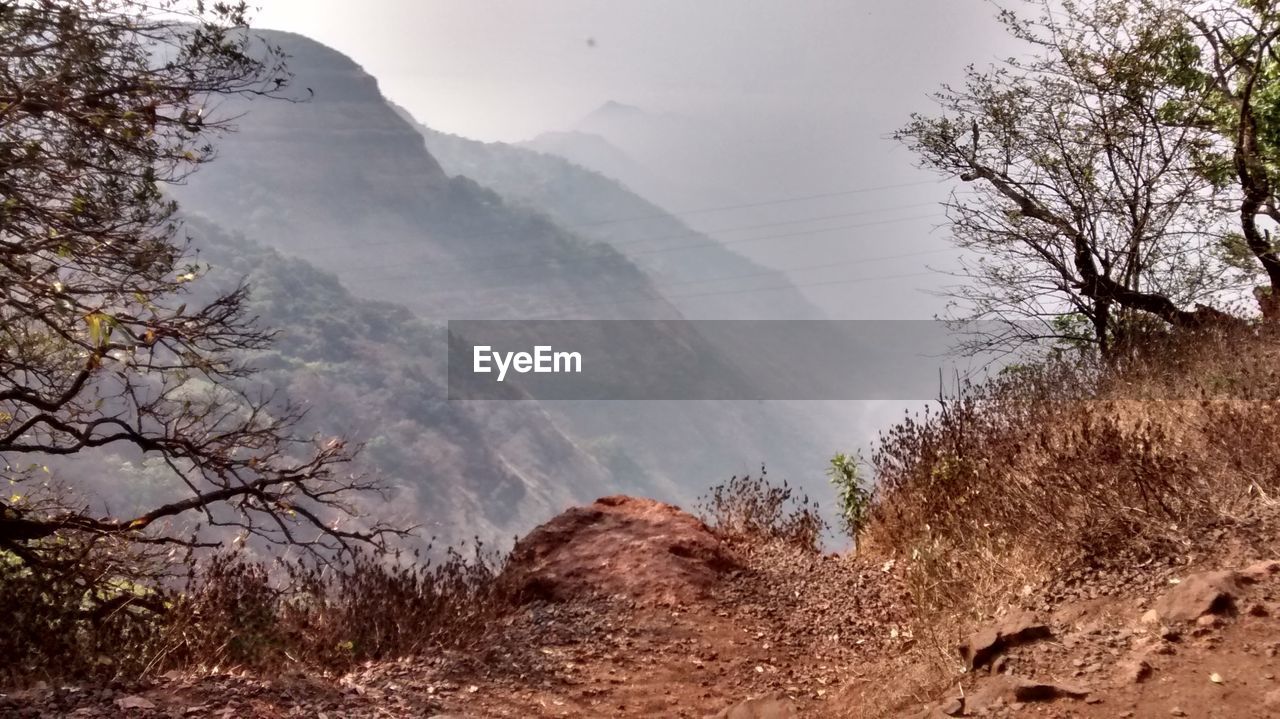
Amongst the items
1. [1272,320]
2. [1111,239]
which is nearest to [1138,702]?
[1272,320]

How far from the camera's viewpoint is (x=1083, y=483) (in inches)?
200

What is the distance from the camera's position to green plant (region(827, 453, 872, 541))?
9398 millimetres

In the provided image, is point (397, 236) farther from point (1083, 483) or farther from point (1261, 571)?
point (1261, 571)

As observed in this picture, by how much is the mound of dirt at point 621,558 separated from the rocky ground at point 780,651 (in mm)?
24

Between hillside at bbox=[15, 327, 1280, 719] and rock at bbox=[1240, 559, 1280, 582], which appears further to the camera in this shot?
rock at bbox=[1240, 559, 1280, 582]

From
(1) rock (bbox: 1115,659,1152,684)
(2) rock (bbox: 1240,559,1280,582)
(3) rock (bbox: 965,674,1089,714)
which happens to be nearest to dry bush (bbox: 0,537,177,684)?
(3) rock (bbox: 965,674,1089,714)

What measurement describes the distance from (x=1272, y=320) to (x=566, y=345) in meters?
169

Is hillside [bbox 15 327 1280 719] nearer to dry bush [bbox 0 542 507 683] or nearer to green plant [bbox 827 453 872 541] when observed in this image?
dry bush [bbox 0 542 507 683]

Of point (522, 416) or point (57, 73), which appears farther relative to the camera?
point (522, 416)

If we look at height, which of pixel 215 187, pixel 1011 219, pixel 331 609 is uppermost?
pixel 215 187

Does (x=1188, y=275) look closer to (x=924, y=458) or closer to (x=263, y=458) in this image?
(x=924, y=458)

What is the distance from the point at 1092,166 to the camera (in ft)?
38.7

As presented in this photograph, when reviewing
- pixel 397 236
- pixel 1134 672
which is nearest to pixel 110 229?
pixel 1134 672

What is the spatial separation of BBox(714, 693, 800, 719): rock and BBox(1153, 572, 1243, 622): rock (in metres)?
2.03
